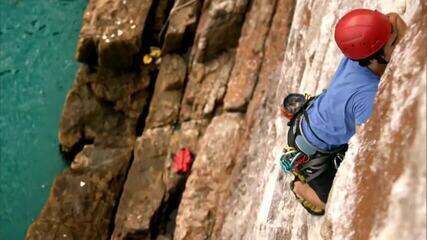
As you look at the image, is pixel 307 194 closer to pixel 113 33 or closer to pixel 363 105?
pixel 363 105

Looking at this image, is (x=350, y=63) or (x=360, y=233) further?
(x=350, y=63)

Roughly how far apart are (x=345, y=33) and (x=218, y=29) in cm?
592

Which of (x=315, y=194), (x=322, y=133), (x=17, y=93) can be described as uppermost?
(x=322, y=133)

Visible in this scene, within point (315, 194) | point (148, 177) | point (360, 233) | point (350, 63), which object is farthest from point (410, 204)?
point (148, 177)

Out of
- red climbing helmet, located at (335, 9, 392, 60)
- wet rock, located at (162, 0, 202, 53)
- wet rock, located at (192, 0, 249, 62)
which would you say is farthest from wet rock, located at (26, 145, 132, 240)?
red climbing helmet, located at (335, 9, 392, 60)

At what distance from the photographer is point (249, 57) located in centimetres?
915

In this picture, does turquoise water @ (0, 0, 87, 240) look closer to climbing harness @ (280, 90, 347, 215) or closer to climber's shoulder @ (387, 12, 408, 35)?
climbing harness @ (280, 90, 347, 215)

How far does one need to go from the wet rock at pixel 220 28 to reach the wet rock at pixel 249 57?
0.62ft

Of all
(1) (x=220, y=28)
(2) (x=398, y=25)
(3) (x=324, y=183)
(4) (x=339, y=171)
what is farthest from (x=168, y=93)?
(2) (x=398, y=25)

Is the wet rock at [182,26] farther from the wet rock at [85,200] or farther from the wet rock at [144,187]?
the wet rock at [85,200]

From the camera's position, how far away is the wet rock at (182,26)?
10500mm

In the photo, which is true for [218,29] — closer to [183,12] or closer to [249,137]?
[183,12]

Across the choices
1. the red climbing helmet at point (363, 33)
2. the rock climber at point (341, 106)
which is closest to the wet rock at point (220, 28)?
the rock climber at point (341, 106)

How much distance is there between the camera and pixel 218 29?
31.9 feet
